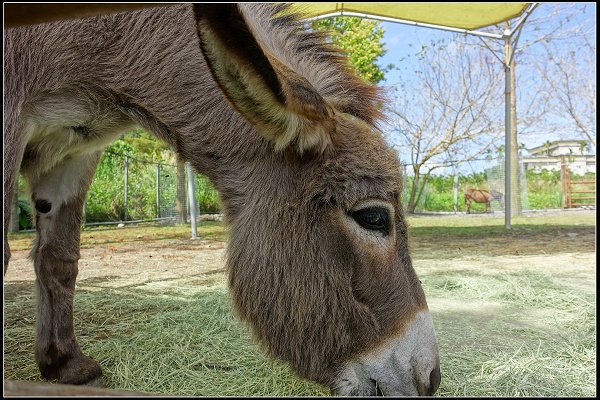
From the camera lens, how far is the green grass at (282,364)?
2.53m

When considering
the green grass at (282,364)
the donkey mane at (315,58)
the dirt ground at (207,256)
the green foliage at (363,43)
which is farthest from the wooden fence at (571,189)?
the donkey mane at (315,58)

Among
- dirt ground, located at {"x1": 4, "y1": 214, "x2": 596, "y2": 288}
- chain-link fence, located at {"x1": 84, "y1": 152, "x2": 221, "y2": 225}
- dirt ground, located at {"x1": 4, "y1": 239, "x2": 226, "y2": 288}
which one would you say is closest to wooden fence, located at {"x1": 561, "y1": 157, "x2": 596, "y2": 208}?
dirt ground, located at {"x1": 4, "y1": 214, "x2": 596, "y2": 288}

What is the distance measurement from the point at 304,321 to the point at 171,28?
1613mm

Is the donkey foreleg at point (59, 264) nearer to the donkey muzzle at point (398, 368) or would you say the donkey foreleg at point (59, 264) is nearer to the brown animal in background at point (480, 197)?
the donkey muzzle at point (398, 368)

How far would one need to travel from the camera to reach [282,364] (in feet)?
7.69

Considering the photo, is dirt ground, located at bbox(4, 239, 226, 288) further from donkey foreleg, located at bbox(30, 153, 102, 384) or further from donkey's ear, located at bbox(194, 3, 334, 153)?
donkey's ear, located at bbox(194, 3, 334, 153)

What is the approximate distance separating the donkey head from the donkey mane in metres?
0.22

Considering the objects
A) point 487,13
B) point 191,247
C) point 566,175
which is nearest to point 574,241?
point 487,13

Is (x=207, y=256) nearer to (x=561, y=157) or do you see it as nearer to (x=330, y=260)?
(x=330, y=260)

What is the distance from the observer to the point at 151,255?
7.62m

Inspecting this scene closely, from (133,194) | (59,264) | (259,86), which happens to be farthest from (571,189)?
(259,86)

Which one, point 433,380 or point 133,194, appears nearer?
point 433,380

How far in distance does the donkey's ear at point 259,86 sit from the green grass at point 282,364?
73cm

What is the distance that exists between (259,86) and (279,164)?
→ 0.57 m
